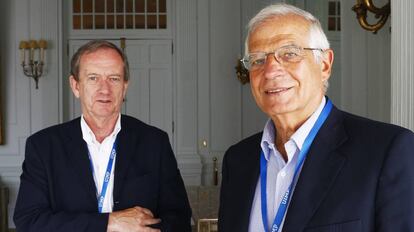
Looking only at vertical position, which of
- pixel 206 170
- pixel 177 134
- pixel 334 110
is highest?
pixel 334 110

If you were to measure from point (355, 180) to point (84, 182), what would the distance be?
1.09 m

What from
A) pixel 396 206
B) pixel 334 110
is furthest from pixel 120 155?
pixel 396 206

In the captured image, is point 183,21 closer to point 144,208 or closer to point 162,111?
point 162,111

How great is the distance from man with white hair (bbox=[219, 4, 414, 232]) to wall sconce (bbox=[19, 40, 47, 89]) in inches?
233

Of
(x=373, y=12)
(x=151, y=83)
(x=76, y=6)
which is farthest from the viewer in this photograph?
(x=151, y=83)

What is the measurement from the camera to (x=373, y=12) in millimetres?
3072

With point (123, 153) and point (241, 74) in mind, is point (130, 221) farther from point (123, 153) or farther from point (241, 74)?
point (241, 74)

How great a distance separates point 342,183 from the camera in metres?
1.38

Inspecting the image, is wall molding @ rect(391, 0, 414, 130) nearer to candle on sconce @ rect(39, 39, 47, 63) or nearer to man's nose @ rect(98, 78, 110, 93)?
man's nose @ rect(98, 78, 110, 93)

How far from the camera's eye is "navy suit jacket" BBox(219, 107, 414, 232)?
128 centimetres

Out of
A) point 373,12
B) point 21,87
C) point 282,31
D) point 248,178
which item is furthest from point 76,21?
point 282,31

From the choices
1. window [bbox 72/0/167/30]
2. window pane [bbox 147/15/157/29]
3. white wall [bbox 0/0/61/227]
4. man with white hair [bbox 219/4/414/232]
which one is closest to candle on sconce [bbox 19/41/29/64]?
white wall [bbox 0/0/61/227]

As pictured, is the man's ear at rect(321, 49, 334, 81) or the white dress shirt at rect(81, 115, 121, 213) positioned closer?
the man's ear at rect(321, 49, 334, 81)

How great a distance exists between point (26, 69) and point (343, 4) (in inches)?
184
